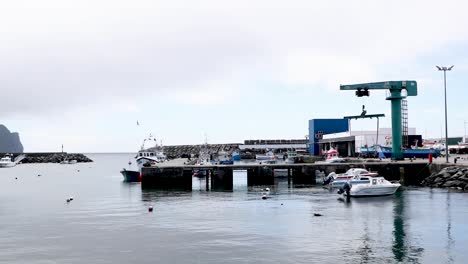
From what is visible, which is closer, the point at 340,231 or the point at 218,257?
the point at 218,257

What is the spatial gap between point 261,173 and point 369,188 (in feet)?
88.1

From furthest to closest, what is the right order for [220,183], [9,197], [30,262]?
[220,183]
[9,197]
[30,262]

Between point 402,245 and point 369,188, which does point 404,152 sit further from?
point 402,245

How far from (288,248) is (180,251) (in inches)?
288

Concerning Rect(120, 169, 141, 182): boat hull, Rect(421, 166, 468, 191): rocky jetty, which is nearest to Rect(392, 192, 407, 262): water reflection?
Rect(421, 166, 468, 191): rocky jetty

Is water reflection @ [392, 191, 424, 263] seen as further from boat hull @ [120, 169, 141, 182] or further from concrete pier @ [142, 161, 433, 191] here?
boat hull @ [120, 169, 141, 182]

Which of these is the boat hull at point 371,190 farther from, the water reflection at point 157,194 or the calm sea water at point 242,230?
the water reflection at point 157,194

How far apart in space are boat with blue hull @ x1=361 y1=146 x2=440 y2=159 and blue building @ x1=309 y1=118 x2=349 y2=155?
34936mm

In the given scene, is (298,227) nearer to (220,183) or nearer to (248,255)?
Answer: (248,255)

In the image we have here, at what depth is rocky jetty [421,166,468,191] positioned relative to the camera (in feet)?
237

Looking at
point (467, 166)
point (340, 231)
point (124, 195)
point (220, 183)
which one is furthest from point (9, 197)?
point (467, 166)

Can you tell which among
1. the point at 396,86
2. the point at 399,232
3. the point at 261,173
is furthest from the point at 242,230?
the point at 396,86

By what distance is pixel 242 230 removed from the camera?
43.2 meters

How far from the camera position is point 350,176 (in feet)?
253
